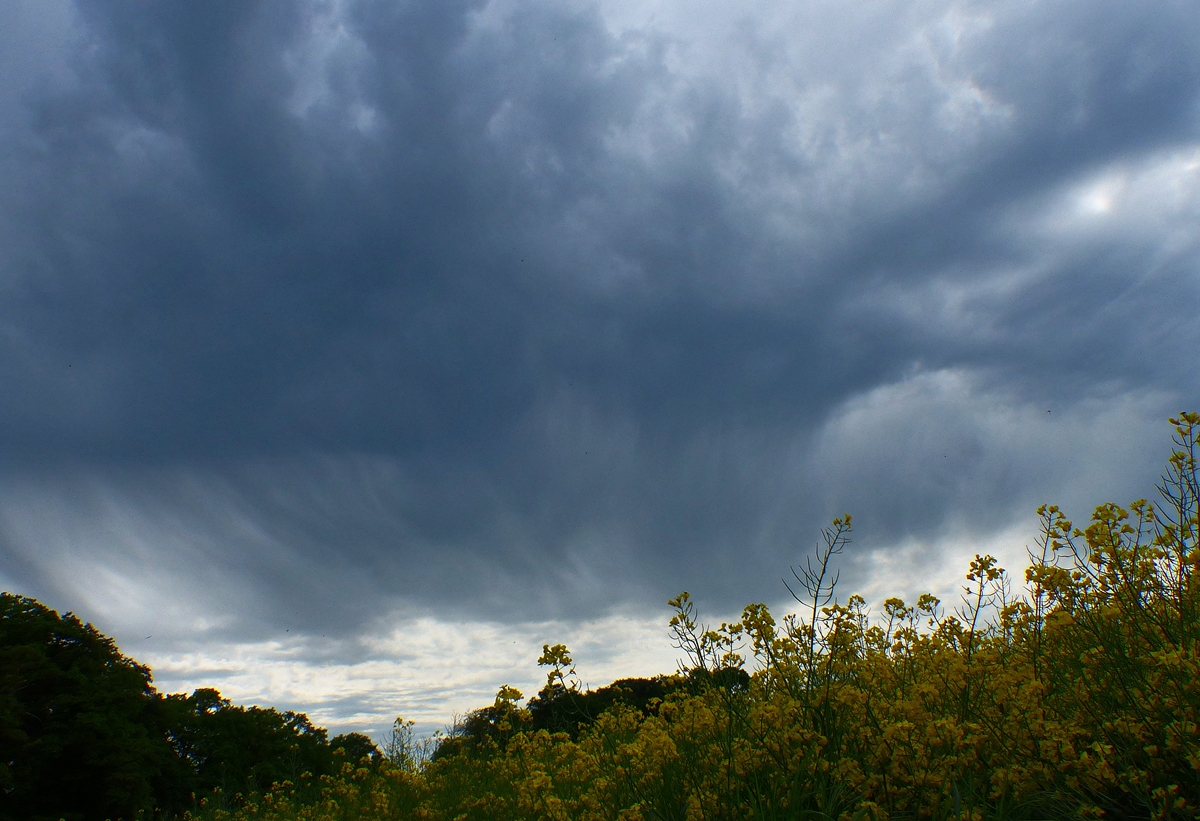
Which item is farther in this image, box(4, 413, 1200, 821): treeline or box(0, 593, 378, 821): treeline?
box(0, 593, 378, 821): treeline

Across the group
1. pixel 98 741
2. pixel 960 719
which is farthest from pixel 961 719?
pixel 98 741

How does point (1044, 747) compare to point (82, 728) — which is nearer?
point (1044, 747)

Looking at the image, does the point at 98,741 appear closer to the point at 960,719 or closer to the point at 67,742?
the point at 67,742

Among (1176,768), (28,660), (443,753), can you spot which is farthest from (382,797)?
(28,660)

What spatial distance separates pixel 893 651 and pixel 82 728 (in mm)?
25508

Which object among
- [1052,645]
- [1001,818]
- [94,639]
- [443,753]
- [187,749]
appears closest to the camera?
[1001,818]

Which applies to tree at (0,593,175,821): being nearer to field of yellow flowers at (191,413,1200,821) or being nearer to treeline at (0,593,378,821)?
treeline at (0,593,378,821)

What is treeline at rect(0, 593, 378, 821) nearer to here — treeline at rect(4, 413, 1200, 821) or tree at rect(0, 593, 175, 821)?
tree at rect(0, 593, 175, 821)

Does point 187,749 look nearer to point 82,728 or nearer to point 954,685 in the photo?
point 82,728

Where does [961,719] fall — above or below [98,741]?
below

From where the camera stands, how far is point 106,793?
20.1 m

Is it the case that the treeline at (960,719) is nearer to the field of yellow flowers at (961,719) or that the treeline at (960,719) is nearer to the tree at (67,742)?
the field of yellow flowers at (961,719)

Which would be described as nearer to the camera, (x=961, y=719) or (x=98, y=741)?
(x=961, y=719)

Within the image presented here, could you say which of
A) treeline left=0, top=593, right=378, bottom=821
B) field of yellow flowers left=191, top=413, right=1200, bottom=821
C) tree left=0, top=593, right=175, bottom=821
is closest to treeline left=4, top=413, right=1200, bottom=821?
field of yellow flowers left=191, top=413, right=1200, bottom=821
